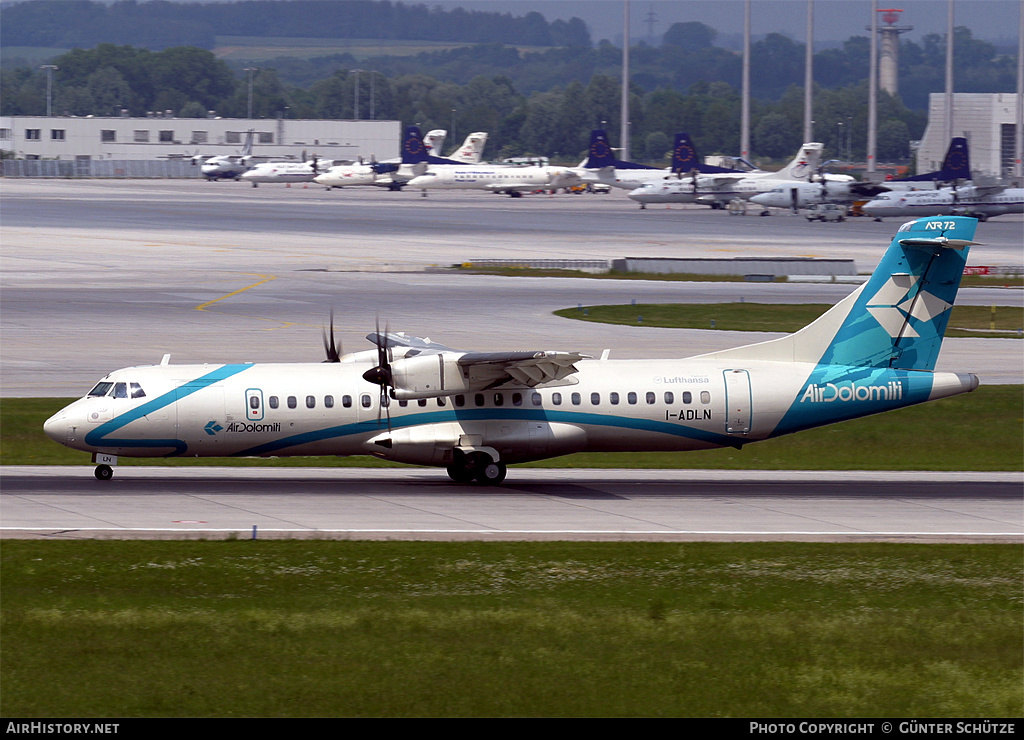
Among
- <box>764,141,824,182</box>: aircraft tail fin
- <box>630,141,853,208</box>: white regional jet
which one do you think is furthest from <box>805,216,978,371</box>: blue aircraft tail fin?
<box>630,141,853,208</box>: white regional jet

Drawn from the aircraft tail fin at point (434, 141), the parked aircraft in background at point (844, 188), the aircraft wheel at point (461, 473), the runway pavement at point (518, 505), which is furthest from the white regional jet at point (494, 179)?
the aircraft wheel at point (461, 473)

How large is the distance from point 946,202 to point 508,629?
11834 cm

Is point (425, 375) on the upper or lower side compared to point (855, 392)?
upper

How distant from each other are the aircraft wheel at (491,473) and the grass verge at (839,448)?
181 inches

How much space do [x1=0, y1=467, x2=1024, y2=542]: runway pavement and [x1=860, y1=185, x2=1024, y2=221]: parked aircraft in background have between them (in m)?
97.1

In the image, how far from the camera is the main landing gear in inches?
1326

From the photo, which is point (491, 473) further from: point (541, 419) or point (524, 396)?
point (524, 396)

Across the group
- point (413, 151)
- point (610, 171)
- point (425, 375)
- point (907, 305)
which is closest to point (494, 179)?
point (413, 151)

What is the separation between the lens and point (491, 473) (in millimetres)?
33812

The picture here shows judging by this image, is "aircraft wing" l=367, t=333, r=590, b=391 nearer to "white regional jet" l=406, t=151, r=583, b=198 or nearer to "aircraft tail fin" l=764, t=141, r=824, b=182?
"aircraft tail fin" l=764, t=141, r=824, b=182

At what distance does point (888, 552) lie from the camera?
2625 cm
